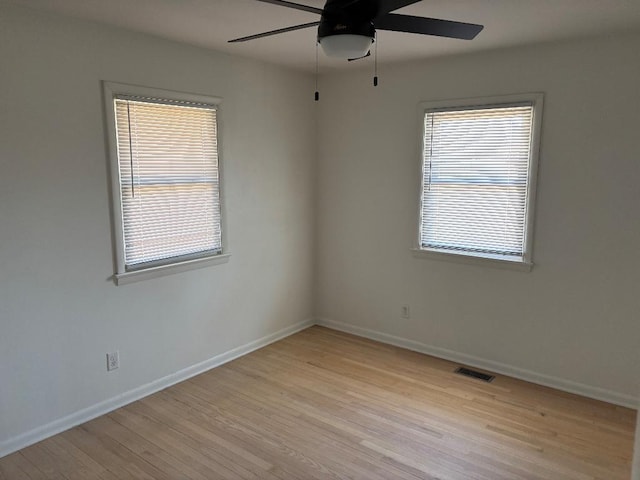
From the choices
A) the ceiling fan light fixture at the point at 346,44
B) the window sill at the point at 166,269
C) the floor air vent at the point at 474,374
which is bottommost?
the floor air vent at the point at 474,374

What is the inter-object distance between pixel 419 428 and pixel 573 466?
0.85m

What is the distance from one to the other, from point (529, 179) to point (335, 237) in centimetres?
186

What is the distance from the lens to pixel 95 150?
9.40 feet

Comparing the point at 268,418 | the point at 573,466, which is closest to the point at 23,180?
the point at 268,418

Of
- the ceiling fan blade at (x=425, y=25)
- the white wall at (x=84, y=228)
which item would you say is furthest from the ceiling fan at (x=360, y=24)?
the white wall at (x=84, y=228)

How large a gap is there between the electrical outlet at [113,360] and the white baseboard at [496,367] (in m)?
2.16

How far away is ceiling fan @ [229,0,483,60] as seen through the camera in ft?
5.98

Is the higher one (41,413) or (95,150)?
(95,150)

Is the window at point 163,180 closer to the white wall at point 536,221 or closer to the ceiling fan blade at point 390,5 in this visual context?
the white wall at point 536,221

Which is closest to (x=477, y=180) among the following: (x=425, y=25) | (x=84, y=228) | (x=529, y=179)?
(x=529, y=179)

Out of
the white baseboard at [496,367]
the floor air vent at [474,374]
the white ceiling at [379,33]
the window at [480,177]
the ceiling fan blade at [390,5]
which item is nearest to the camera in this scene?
the ceiling fan blade at [390,5]

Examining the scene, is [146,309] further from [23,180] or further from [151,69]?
[151,69]

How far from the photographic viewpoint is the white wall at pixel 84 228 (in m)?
2.57

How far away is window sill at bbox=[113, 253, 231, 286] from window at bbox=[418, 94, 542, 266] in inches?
68.3
